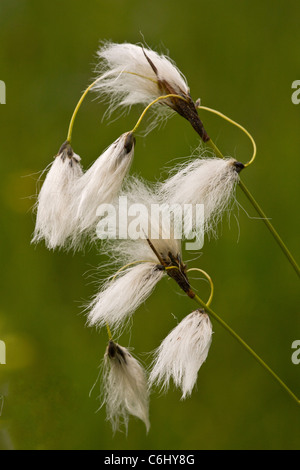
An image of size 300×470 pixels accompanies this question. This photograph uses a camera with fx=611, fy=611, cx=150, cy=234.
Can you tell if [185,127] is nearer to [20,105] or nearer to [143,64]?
[20,105]

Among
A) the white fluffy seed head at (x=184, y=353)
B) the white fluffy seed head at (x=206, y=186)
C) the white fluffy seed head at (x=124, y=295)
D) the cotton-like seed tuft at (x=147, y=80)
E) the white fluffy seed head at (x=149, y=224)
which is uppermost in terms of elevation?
the cotton-like seed tuft at (x=147, y=80)

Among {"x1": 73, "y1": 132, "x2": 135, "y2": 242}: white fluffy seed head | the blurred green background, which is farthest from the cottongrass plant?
the blurred green background

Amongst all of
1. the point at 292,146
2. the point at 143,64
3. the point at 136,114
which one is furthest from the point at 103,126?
the point at 143,64

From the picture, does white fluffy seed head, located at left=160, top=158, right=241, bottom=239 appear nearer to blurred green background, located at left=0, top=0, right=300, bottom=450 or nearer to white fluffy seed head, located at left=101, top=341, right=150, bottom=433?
white fluffy seed head, located at left=101, top=341, right=150, bottom=433

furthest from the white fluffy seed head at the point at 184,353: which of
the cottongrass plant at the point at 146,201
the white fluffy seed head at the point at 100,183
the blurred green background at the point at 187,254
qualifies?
the blurred green background at the point at 187,254

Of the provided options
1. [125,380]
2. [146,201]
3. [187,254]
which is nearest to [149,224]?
[146,201]

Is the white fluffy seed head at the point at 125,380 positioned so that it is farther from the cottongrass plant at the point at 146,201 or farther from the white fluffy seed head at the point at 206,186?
the white fluffy seed head at the point at 206,186

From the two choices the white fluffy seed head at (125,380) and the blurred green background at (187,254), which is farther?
the blurred green background at (187,254)
